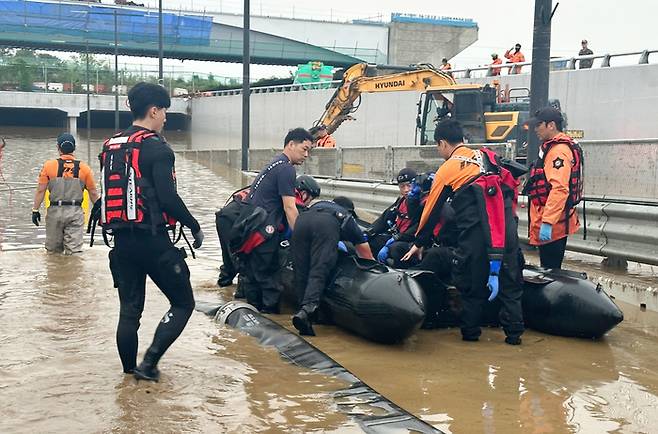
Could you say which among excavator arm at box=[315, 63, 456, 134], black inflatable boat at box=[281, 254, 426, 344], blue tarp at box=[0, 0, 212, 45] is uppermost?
blue tarp at box=[0, 0, 212, 45]

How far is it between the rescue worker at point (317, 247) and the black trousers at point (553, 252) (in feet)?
5.77

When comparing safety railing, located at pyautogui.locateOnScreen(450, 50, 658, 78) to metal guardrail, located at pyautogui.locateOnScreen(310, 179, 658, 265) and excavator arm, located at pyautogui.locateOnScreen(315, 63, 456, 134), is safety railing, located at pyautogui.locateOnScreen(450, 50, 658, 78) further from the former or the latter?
metal guardrail, located at pyautogui.locateOnScreen(310, 179, 658, 265)

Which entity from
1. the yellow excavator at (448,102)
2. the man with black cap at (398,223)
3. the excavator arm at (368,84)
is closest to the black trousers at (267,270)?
the man with black cap at (398,223)

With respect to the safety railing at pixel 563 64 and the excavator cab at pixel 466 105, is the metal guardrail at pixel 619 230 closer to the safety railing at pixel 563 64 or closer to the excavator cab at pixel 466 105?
the excavator cab at pixel 466 105

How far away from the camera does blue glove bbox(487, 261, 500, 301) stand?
247 inches

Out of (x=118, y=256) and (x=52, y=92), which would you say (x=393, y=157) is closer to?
(x=118, y=256)

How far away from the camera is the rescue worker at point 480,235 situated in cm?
636

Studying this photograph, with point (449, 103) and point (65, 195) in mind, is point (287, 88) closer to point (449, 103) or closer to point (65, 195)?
point (449, 103)

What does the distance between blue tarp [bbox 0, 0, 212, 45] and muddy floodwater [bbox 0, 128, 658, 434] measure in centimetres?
5937

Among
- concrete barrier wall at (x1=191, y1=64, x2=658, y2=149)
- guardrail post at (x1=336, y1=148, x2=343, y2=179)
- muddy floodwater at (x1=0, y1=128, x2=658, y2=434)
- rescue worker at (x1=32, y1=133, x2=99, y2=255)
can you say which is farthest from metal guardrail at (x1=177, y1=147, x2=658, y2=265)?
concrete barrier wall at (x1=191, y1=64, x2=658, y2=149)

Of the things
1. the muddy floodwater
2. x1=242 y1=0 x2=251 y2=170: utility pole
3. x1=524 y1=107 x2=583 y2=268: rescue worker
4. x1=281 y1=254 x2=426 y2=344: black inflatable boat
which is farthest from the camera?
x1=242 y1=0 x2=251 y2=170: utility pole

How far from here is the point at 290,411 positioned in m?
4.58

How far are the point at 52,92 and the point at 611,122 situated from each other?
37.3m

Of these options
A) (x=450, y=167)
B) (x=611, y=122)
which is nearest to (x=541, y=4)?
(x=450, y=167)
